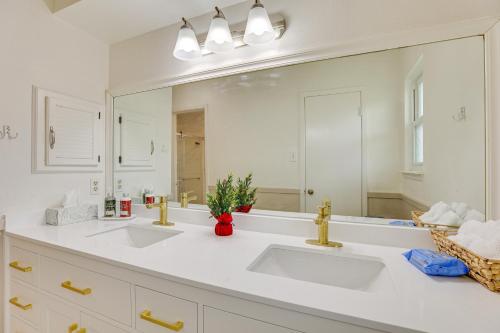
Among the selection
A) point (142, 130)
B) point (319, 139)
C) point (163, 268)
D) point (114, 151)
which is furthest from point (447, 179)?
point (114, 151)

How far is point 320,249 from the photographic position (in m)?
0.99

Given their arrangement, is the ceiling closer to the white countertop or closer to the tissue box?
the tissue box

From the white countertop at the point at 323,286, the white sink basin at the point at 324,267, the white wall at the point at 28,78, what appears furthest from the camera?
the white wall at the point at 28,78

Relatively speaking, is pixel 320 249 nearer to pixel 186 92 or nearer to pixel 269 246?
pixel 269 246

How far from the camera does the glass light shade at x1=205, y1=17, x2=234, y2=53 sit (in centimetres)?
125

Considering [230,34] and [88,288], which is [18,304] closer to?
[88,288]

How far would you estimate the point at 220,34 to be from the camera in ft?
4.13

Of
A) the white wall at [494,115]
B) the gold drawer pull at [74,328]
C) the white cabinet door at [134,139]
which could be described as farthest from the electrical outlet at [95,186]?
the white wall at [494,115]

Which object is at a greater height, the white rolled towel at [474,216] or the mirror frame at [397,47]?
the mirror frame at [397,47]

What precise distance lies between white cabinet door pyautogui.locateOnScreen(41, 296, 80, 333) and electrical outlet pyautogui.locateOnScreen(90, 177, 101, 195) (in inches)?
28.5

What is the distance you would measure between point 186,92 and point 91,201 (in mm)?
987

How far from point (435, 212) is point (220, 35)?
4.27ft

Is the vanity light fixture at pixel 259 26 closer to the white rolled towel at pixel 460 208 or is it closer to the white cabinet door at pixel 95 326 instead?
the white rolled towel at pixel 460 208

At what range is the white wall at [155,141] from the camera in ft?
5.37
